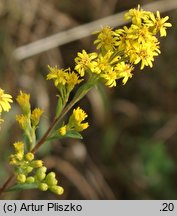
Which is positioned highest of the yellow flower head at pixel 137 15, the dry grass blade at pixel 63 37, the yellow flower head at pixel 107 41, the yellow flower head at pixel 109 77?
the dry grass blade at pixel 63 37

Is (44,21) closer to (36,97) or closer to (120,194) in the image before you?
(36,97)

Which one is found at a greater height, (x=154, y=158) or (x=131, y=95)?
(x=131, y=95)

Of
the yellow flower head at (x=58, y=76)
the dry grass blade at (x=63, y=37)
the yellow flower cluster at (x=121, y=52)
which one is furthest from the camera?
the dry grass blade at (x=63, y=37)

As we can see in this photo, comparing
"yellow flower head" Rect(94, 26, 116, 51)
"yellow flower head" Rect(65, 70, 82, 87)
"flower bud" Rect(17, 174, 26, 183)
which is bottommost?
"flower bud" Rect(17, 174, 26, 183)

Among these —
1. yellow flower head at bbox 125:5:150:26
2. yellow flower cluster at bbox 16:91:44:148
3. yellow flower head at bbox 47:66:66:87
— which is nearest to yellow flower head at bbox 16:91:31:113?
yellow flower cluster at bbox 16:91:44:148

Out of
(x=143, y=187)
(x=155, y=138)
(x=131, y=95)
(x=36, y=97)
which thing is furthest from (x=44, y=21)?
(x=143, y=187)

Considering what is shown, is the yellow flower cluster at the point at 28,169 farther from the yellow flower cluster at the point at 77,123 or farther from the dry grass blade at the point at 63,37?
the dry grass blade at the point at 63,37

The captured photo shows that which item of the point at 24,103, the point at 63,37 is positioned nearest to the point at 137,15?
the point at 24,103

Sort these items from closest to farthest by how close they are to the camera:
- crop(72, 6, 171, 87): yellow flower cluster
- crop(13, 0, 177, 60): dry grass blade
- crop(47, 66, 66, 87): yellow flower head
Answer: crop(72, 6, 171, 87): yellow flower cluster < crop(47, 66, 66, 87): yellow flower head < crop(13, 0, 177, 60): dry grass blade

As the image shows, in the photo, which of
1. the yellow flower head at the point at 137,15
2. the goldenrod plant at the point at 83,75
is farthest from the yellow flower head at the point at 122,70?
the yellow flower head at the point at 137,15

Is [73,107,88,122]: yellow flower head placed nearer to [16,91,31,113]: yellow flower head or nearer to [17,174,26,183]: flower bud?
[16,91,31,113]: yellow flower head

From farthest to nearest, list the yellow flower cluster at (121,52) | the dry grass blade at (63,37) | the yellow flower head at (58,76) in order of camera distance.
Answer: the dry grass blade at (63,37) < the yellow flower head at (58,76) < the yellow flower cluster at (121,52)
